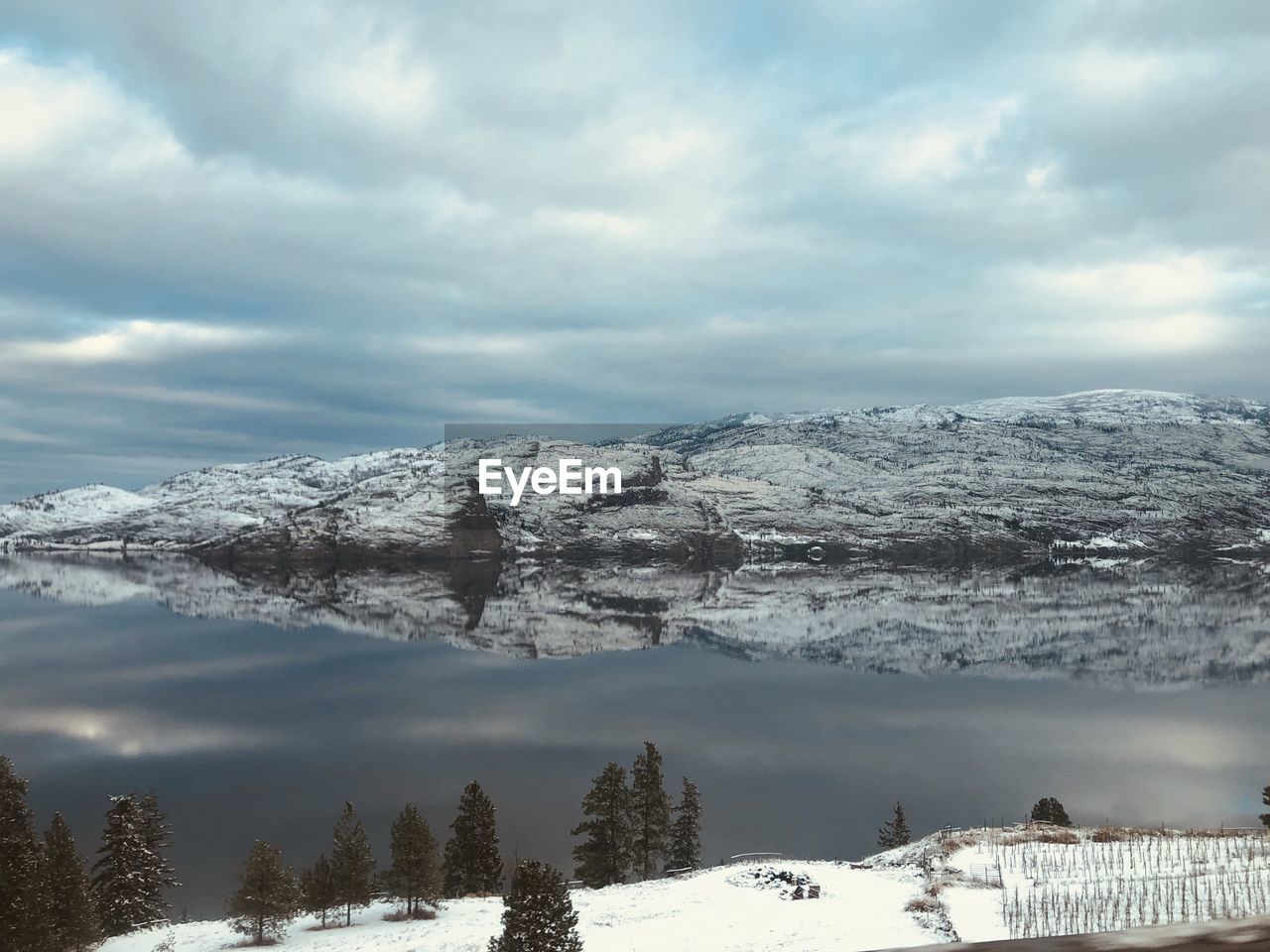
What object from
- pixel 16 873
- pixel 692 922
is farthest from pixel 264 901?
pixel 692 922

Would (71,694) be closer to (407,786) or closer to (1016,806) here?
(407,786)

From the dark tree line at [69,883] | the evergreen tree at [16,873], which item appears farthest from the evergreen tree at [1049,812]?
the evergreen tree at [16,873]

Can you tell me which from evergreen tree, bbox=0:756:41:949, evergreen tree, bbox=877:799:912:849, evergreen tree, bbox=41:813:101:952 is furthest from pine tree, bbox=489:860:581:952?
evergreen tree, bbox=877:799:912:849

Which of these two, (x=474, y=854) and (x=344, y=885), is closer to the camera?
(x=344, y=885)

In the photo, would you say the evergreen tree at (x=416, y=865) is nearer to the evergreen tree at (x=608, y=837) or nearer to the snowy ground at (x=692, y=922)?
the snowy ground at (x=692, y=922)

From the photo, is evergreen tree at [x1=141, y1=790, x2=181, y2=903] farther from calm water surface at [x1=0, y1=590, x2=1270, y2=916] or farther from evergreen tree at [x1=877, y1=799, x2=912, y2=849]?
evergreen tree at [x1=877, y1=799, x2=912, y2=849]

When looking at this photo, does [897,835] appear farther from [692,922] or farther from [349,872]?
[349,872]

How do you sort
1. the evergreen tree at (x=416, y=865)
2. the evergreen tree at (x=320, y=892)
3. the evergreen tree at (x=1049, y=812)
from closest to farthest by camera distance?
the evergreen tree at (x=416, y=865) < the evergreen tree at (x=320, y=892) < the evergreen tree at (x=1049, y=812)
